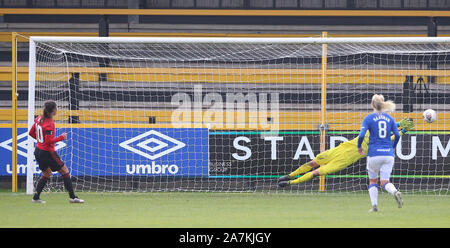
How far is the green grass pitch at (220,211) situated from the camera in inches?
313

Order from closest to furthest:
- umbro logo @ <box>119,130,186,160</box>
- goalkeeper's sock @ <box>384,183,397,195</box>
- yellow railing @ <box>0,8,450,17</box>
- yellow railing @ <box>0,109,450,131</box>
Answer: goalkeeper's sock @ <box>384,183,397,195</box> < umbro logo @ <box>119,130,186,160</box> < yellow railing @ <box>0,109,450,131</box> < yellow railing @ <box>0,8,450,17</box>

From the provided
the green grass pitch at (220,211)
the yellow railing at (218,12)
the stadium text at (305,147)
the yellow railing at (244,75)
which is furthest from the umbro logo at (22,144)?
the yellow railing at (218,12)

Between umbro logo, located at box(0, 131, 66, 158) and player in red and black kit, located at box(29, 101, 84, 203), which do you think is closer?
player in red and black kit, located at box(29, 101, 84, 203)

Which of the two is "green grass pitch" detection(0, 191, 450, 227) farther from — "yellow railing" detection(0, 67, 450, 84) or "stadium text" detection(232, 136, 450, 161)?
"yellow railing" detection(0, 67, 450, 84)

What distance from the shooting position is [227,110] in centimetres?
1448

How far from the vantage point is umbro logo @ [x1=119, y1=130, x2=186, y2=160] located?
516 inches

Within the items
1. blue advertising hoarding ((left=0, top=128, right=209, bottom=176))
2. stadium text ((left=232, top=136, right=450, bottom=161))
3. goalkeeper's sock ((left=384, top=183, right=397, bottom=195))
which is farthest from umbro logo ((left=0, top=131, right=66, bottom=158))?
goalkeeper's sock ((left=384, top=183, right=397, bottom=195))

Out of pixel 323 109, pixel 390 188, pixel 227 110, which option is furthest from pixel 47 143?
pixel 323 109

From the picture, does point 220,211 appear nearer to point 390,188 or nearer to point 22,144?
point 390,188

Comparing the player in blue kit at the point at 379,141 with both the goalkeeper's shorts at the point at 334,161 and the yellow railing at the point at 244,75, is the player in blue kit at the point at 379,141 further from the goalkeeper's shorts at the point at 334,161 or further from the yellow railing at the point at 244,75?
the yellow railing at the point at 244,75

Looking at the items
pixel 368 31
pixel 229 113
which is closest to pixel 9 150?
pixel 229 113

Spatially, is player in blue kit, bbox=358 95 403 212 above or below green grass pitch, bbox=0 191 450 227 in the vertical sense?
above

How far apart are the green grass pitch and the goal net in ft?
3.21

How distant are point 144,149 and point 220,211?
409 cm
